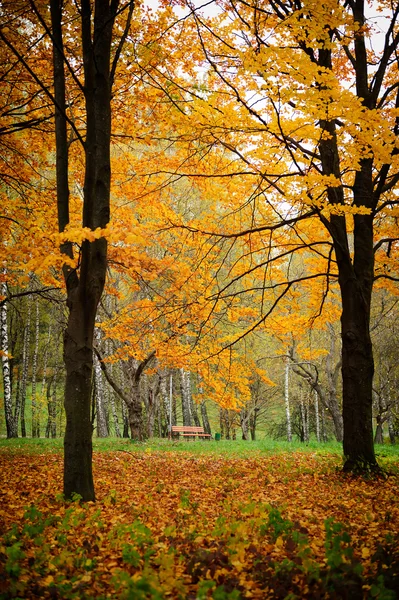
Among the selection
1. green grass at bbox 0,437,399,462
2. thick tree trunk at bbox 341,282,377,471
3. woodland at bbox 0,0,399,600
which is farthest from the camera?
green grass at bbox 0,437,399,462

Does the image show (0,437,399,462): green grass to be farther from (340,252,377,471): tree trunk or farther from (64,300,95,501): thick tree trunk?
(64,300,95,501): thick tree trunk

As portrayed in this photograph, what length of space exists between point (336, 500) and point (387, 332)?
15639mm

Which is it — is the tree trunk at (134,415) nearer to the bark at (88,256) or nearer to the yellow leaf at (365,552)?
the bark at (88,256)

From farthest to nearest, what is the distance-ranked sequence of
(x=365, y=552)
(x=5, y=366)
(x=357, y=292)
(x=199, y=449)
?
1. (x=5, y=366)
2. (x=199, y=449)
3. (x=357, y=292)
4. (x=365, y=552)

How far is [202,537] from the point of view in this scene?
145 inches

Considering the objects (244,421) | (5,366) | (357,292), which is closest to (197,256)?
(357,292)

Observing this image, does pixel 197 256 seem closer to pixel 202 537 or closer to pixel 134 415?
pixel 202 537

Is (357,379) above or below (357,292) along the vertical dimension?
below

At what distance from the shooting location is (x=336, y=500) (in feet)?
17.4

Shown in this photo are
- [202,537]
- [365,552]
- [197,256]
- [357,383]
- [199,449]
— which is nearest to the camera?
[365,552]

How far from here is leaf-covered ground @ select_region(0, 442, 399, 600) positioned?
2674 millimetres

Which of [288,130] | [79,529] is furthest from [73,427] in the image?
[288,130]

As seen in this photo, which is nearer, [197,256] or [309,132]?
[309,132]

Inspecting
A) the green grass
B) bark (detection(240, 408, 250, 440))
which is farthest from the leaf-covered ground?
bark (detection(240, 408, 250, 440))
